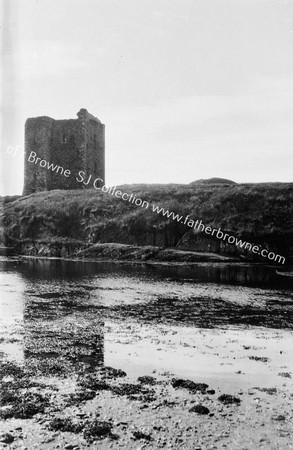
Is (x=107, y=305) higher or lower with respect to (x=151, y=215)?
lower

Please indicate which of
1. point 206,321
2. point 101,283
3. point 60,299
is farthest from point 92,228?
point 206,321

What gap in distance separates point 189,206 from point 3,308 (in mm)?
43435

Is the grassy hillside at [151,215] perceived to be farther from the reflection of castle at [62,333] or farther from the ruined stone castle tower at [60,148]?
the reflection of castle at [62,333]

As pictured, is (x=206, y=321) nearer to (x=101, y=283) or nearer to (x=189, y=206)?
(x=101, y=283)

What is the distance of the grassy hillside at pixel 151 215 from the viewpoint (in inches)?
2221

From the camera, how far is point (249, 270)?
138 feet

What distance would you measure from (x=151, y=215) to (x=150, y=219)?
3.47 feet

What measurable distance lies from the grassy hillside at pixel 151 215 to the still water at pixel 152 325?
940 inches

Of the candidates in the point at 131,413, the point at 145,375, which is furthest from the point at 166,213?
the point at 131,413

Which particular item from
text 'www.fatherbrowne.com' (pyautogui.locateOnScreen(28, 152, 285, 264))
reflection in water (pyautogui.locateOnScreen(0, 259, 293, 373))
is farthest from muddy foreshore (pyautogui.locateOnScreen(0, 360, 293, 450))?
text 'www.fatherbrowne.com' (pyautogui.locateOnScreen(28, 152, 285, 264))

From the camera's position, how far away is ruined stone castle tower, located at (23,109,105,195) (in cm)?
7619

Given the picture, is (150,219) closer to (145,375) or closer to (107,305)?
(107,305)

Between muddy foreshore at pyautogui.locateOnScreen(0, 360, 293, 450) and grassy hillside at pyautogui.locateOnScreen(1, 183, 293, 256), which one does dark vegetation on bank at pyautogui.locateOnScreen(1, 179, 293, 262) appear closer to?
grassy hillside at pyautogui.locateOnScreen(1, 183, 293, 256)

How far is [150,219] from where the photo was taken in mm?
60750
